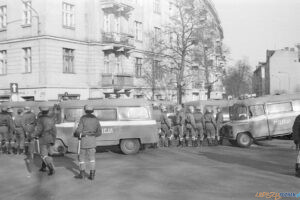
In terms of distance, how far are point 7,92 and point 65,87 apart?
4541 millimetres

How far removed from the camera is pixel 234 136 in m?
16.5

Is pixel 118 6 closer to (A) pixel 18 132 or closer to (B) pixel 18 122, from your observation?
(B) pixel 18 122

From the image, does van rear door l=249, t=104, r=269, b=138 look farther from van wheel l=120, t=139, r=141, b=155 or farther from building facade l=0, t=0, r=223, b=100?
building facade l=0, t=0, r=223, b=100

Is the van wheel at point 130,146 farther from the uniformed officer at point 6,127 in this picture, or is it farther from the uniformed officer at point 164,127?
the uniformed officer at point 6,127

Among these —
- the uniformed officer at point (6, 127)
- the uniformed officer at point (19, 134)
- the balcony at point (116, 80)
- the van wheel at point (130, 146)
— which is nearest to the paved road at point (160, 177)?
the van wheel at point (130, 146)

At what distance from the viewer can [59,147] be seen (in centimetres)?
1414

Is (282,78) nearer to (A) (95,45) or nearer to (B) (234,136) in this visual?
(A) (95,45)

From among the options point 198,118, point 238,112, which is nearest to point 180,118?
point 198,118

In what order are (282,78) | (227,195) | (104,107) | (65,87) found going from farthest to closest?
(282,78), (65,87), (104,107), (227,195)

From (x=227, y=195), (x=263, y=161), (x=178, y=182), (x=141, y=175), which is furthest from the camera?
(x=263, y=161)

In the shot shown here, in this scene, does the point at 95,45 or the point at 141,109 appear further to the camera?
the point at 95,45

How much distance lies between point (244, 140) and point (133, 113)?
5.12 m

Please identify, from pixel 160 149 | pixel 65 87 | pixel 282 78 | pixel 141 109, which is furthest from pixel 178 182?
pixel 282 78

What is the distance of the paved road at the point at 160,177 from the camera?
806 cm
